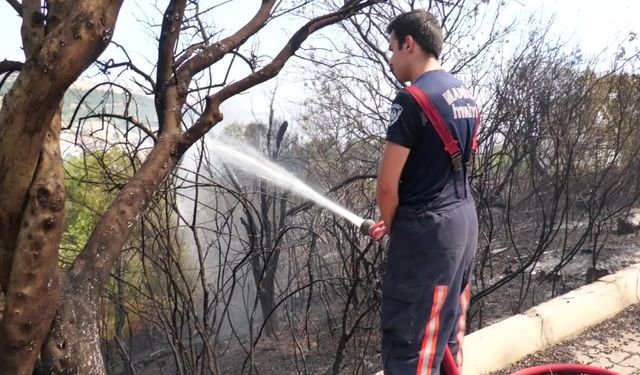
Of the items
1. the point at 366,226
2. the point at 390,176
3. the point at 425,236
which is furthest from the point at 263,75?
the point at 425,236

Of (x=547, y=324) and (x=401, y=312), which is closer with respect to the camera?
(x=401, y=312)

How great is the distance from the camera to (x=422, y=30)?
86.4 inches

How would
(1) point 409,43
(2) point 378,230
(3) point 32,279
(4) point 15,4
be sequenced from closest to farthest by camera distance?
1. (3) point 32,279
2. (1) point 409,43
3. (2) point 378,230
4. (4) point 15,4

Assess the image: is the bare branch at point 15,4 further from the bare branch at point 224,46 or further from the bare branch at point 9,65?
the bare branch at point 224,46

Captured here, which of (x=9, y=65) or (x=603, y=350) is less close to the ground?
(x=9, y=65)

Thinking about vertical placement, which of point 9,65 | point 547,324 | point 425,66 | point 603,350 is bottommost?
point 603,350

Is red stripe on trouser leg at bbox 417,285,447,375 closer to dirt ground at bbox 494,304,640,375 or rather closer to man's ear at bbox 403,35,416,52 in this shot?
man's ear at bbox 403,35,416,52

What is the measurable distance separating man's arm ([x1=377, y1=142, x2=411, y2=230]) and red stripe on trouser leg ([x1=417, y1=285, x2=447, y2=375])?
1.21 ft

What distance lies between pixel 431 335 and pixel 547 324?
2.25 meters

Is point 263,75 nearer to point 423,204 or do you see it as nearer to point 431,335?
point 423,204

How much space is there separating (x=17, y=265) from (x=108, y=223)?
47 cm

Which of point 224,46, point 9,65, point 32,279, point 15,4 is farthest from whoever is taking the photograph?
point 224,46

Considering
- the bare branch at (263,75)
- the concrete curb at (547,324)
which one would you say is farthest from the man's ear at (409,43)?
the concrete curb at (547,324)

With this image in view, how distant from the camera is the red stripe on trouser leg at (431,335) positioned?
214 centimetres
